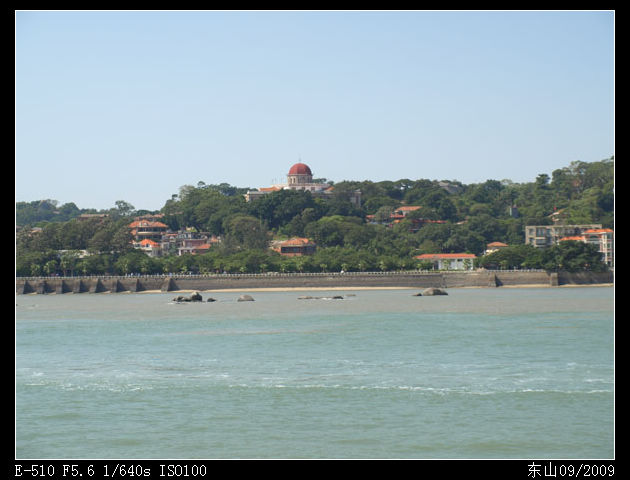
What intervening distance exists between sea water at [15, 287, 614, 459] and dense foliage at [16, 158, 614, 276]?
48.1 meters

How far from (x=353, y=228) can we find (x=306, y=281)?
73.0 ft

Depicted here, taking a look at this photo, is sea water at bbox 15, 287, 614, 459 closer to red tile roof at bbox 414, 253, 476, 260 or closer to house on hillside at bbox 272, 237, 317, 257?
red tile roof at bbox 414, 253, 476, 260

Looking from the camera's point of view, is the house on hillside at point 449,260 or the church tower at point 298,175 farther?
the church tower at point 298,175

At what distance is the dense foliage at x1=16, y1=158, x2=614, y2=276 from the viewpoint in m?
91.9

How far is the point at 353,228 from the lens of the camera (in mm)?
107250

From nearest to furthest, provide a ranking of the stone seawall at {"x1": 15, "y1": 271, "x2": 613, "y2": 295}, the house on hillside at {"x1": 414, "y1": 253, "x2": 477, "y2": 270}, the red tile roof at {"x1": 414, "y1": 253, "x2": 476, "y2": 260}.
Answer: the stone seawall at {"x1": 15, "y1": 271, "x2": 613, "y2": 295} → the house on hillside at {"x1": 414, "y1": 253, "x2": 477, "y2": 270} → the red tile roof at {"x1": 414, "y1": 253, "x2": 476, "y2": 260}

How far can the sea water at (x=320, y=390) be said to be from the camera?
1775 centimetres

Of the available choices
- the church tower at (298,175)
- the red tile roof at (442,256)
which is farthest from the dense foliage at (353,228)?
the church tower at (298,175)

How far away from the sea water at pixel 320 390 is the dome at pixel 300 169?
104 metres

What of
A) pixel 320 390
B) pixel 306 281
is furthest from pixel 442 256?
pixel 320 390

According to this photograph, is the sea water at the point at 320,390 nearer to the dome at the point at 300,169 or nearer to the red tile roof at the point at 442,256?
the red tile roof at the point at 442,256

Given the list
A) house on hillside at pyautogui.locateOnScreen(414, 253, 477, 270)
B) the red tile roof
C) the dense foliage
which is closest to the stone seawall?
the dense foliage

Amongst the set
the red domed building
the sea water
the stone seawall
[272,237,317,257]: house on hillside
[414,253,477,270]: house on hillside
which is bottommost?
the sea water

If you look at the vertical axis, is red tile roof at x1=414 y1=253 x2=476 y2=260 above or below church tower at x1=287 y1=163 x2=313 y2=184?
below
